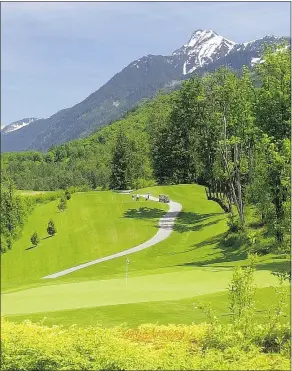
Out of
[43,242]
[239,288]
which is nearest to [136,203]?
[43,242]

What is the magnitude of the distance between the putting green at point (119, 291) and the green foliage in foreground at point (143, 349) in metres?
4.32

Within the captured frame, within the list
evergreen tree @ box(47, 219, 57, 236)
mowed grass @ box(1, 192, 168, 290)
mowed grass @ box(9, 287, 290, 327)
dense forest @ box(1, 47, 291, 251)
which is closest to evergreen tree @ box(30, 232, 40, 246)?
mowed grass @ box(1, 192, 168, 290)

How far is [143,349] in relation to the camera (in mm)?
9820

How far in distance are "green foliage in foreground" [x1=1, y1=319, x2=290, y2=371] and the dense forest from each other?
8410 mm

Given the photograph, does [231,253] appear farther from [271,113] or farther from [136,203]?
[136,203]

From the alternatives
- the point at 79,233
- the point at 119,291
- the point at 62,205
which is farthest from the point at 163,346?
the point at 62,205

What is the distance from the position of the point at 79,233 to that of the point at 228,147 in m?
15.1

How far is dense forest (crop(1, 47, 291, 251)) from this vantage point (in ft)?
84.1

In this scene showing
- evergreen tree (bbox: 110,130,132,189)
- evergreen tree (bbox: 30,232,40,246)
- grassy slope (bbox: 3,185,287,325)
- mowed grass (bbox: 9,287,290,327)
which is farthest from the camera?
evergreen tree (bbox: 110,130,132,189)

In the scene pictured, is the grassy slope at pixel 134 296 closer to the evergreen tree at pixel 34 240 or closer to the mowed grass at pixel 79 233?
the mowed grass at pixel 79 233

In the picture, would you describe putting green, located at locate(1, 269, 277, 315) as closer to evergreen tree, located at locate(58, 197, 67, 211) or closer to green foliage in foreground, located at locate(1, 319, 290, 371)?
green foliage in foreground, located at locate(1, 319, 290, 371)

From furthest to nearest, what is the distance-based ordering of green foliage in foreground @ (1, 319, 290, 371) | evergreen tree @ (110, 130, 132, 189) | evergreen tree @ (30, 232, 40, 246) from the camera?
evergreen tree @ (110, 130, 132, 189)
evergreen tree @ (30, 232, 40, 246)
green foliage in foreground @ (1, 319, 290, 371)

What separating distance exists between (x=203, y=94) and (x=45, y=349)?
36433 millimetres

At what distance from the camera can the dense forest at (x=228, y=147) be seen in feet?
84.1
